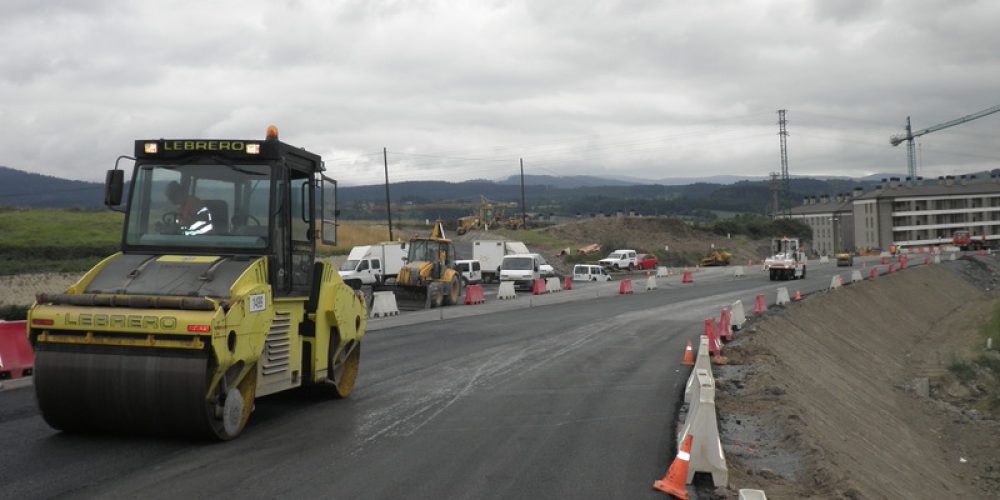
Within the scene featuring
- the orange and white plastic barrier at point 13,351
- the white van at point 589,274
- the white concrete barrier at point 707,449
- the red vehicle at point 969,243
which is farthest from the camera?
the red vehicle at point 969,243

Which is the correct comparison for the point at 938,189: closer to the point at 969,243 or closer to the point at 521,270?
the point at 969,243

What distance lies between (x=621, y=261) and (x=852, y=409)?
157 ft

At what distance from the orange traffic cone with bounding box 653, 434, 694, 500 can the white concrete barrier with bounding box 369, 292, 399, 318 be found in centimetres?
2211

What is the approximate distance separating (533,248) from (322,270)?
2685 inches

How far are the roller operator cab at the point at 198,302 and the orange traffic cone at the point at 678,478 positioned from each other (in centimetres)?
416

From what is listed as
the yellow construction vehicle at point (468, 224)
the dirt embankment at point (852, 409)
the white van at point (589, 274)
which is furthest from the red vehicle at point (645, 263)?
the yellow construction vehicle at point (468, 224)

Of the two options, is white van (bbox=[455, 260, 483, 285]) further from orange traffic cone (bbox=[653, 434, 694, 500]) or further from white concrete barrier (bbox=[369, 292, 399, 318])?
orange traffic cone (bbox=[653, 434, 694, 500])

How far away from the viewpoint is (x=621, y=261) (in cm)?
6644

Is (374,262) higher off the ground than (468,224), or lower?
lower

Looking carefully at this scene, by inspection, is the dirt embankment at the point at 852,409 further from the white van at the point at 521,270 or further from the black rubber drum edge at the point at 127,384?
the white van at the point at 521,270

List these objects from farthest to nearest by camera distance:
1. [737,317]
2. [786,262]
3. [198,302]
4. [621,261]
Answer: [621,261] → [786,262] → [737,317] → [198,302]

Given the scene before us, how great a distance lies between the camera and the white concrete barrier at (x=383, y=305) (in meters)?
29.1

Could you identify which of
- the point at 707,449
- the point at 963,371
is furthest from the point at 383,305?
the point at 707,449

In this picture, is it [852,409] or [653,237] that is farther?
[653,237]
